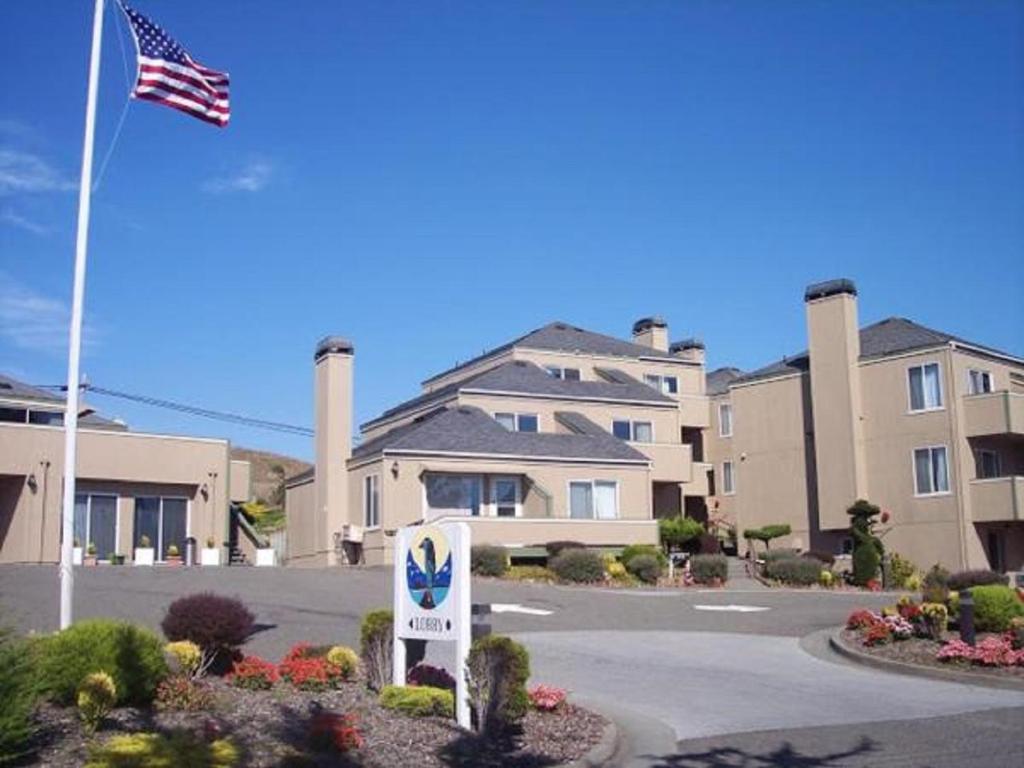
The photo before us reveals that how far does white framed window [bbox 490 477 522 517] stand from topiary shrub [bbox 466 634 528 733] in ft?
95.2

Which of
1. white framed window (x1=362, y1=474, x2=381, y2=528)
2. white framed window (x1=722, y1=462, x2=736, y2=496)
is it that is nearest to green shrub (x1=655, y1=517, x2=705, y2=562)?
white framed window (x1=722, y1=462, x2=736, y2=496)

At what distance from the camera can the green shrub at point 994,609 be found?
20.3 meters

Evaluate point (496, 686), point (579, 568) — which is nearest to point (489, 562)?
point (579, 568)

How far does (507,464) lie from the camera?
40.9m

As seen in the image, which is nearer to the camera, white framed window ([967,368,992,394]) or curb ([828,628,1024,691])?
curb ([828,628,1024,691])

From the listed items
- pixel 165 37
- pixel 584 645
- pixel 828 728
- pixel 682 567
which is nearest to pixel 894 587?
pixel 682 567

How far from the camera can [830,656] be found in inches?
764

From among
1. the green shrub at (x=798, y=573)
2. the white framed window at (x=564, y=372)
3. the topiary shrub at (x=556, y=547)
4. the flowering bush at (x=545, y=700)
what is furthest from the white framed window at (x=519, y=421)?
the flowering bush at (x=545, y=700)

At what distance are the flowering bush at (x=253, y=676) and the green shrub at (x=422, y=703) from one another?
1458 millimetres

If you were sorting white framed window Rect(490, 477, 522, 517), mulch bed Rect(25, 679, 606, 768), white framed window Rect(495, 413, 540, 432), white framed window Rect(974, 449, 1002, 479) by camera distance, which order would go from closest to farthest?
1. mulch bed Rect(25, 679, 606, 768)
2. white framed window Rect(490, 477, 522, 517)
3. white framed window Rect(974, 449, 1002, 479)
4. white framed window Rect(495, 413, 540, 432)

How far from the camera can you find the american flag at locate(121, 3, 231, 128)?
15578mm

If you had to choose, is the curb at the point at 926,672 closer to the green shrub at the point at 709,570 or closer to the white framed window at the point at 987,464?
the green shrub at the point at 709,570

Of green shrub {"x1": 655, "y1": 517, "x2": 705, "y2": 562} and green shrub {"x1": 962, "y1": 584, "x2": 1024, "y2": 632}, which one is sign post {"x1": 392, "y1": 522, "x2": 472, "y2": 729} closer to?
green shrub {"x1": 962, "y1": 584, "x2": 1024, "y2": 632}

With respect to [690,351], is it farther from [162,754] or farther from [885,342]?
[162,754]
